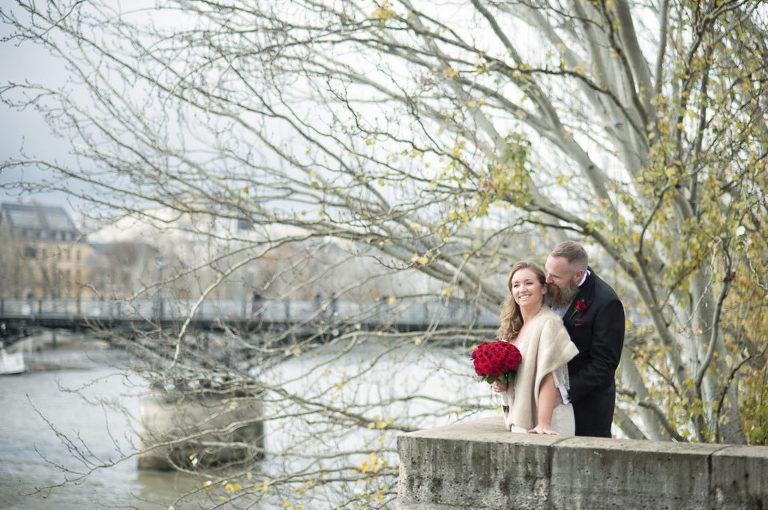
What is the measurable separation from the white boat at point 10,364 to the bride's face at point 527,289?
140 ft

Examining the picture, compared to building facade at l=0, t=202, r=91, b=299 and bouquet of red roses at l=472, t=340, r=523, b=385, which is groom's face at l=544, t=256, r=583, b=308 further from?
building facade at l=0, t=202, r=91, b=299

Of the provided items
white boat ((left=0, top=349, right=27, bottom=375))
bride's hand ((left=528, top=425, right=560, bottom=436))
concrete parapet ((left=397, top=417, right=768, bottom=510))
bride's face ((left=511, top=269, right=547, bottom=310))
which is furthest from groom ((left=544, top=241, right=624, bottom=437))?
white boat ((left=0, top=349, right=27, bottom=375))

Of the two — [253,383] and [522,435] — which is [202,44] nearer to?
[253,383]

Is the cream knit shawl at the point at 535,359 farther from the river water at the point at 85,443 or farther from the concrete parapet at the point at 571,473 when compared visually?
the river water at the point at 85,443

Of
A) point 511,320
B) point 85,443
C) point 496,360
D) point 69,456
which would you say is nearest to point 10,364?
point 69,456

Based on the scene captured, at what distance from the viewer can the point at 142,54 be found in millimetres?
8633

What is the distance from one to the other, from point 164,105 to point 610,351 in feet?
20.1

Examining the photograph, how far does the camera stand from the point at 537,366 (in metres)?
3.78

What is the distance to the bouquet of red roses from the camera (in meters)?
3.76

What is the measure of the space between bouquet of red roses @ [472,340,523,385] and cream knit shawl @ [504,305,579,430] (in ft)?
0.21

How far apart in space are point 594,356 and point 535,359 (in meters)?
0.29

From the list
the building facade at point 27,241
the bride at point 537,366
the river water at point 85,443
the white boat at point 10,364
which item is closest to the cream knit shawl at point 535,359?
the bride at point 537,366

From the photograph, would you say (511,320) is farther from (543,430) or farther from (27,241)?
(27,241)

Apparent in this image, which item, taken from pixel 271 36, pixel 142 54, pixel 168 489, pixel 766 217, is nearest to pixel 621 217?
pixel 766 217
